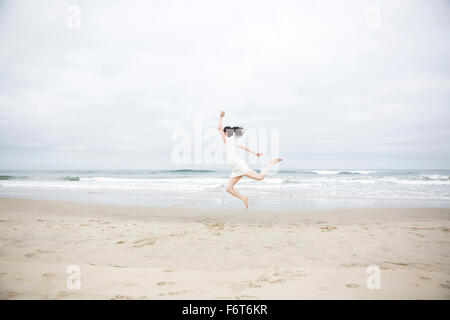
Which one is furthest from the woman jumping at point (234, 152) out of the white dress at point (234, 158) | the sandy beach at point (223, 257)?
the sandy beach at point (223, 257)

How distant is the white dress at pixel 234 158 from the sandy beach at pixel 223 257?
1414 millimetres

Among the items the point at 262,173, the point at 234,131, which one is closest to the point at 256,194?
the point at 262,173

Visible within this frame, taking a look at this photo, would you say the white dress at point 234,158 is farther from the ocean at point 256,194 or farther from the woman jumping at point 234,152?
the ocean at point 256,194

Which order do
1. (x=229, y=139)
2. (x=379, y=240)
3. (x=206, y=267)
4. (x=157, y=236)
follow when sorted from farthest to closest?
(x=229, y=139)
(x=157, y=236)
(x=379, y=240)
(x=206, y=267)

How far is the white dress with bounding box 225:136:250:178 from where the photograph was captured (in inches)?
263

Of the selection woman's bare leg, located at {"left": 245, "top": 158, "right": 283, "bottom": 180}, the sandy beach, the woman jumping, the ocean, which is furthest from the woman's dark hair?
the ocean

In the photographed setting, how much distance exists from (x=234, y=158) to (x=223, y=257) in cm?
280

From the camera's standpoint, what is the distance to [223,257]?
449 cm

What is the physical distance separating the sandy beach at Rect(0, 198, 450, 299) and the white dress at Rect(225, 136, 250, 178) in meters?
1.41

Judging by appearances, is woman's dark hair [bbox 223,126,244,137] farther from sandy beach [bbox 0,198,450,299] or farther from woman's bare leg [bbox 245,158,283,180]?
sandy beach [bbox 0,198,450,299]
